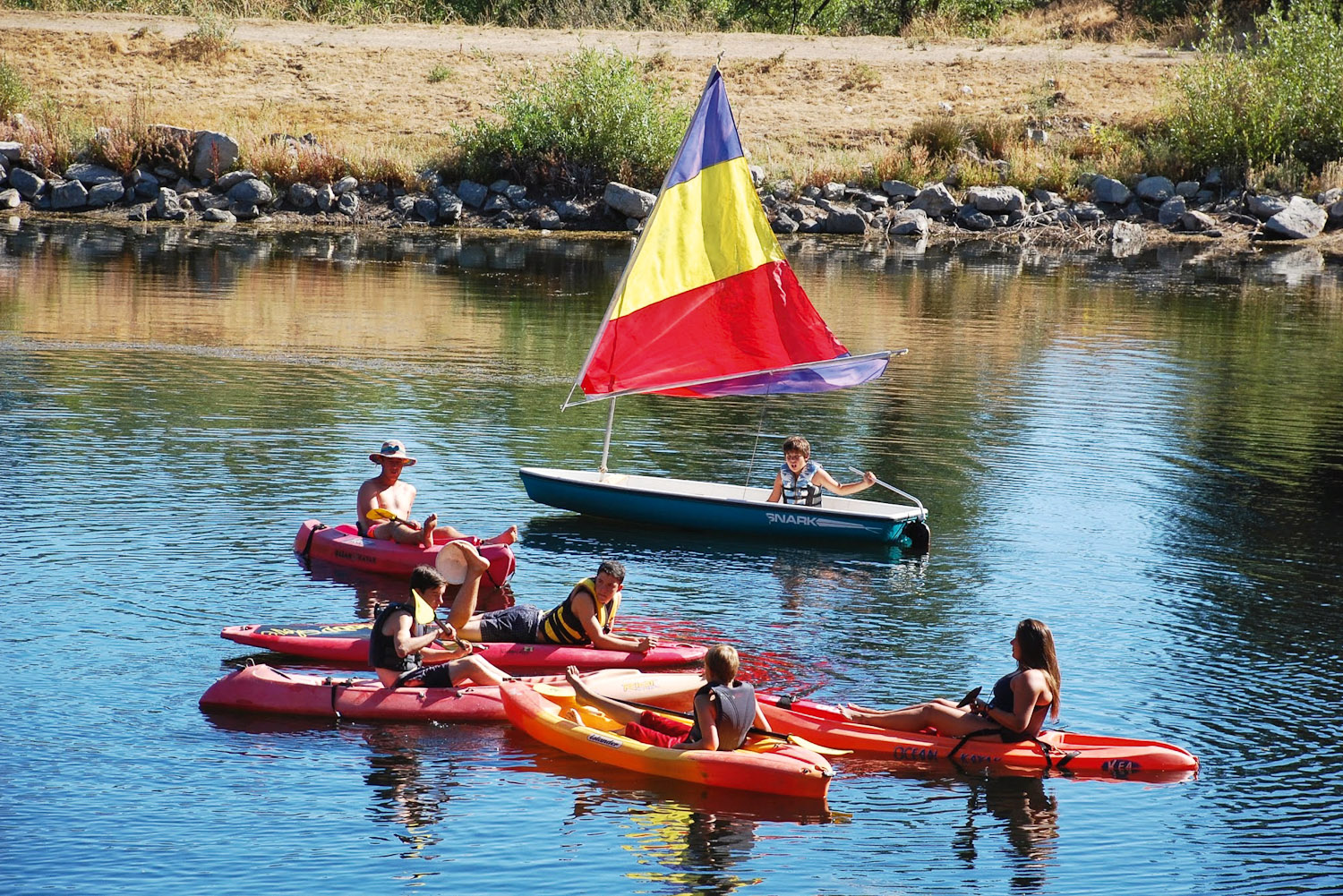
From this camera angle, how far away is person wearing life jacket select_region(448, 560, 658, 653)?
15.0m

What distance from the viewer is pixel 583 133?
55875 mm

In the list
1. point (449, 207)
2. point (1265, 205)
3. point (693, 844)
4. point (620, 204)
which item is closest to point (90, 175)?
point (449, 207)

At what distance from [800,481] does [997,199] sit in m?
40.3

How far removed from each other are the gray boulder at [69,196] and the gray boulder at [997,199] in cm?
3324

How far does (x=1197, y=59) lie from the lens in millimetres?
62688

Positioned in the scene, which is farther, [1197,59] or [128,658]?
[1197,59]

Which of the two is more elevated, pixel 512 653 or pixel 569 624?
pixel 569 624

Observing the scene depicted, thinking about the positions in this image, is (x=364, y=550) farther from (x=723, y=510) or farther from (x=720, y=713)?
(x=720, y=713)

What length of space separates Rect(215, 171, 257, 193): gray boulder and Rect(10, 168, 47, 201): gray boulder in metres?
6.36

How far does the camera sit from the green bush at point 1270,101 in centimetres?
5647

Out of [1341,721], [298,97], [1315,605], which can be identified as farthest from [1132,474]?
[298,97]

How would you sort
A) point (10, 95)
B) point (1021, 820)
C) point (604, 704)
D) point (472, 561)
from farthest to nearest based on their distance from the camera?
point (10, 95)
point (472, 561)
point (604, 704)
point (1021, 820)

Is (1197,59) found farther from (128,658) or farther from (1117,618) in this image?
(128,658)

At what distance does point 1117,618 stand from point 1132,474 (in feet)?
23.3
